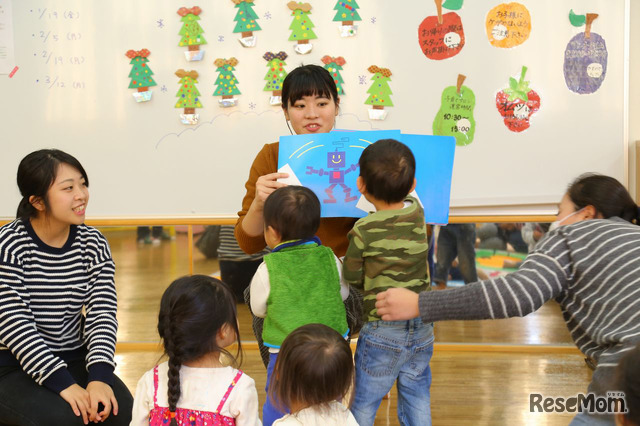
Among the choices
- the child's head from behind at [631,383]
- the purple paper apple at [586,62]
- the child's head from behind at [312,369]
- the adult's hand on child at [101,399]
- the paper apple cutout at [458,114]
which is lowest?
the adult's hand on child at [101,399]

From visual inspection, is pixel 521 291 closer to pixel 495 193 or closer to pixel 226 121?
pixel 495 193

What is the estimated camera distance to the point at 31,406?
5.29 feet

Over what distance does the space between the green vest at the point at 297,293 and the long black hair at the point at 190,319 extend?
284mm

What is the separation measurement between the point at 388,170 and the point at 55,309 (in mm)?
1078

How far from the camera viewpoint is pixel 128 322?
3.58 metres

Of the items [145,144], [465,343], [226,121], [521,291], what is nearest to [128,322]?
[145,144]

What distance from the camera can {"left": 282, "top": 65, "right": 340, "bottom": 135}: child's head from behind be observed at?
2062 mm

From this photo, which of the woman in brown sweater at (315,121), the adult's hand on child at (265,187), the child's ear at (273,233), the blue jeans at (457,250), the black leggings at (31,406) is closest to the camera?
the black leggings at (31,406)

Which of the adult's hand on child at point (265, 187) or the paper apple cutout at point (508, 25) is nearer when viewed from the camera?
the adult's hand on child at point (265, 187)

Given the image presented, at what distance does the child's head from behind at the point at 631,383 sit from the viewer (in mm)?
921

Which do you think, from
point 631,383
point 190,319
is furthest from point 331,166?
point 631,383

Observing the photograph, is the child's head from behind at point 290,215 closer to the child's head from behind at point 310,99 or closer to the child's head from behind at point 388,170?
the child's head from behind at point 388,170

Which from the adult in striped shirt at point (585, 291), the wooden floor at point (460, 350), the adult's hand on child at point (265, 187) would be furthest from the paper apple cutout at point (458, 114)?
the adult in striped shirt at point (585, 291)

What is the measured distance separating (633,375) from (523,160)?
2.35 m
